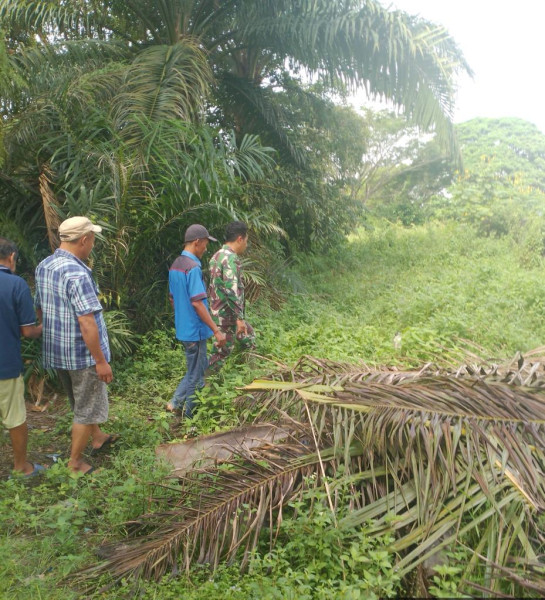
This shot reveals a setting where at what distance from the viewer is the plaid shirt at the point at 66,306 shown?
3885 millimetres

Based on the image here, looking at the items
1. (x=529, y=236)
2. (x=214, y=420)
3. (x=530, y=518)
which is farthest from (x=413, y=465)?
(x=529, y=236)

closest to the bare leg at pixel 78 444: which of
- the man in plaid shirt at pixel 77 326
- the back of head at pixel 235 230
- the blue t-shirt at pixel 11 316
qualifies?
the man in plaid shirt at pixel 77 326

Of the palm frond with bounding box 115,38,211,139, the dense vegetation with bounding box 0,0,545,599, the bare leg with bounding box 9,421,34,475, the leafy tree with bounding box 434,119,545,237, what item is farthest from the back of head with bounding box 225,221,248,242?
the leafy tree with bounding box 434,119,545,237

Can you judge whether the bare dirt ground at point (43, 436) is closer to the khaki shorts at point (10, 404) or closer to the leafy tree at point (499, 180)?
the khaki shorts at point (10, 404)

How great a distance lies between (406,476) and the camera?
270cm

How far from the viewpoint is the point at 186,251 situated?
4949 millimetres

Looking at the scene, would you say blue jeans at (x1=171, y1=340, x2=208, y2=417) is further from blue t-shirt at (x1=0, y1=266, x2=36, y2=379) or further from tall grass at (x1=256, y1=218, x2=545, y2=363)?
blue t-shirt at (x1=0, y1=266, x2=36, y2=379)

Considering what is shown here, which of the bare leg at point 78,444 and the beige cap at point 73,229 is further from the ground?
the beige cap at point 73,229

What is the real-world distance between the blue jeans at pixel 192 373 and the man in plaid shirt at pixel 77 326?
3.10 feet

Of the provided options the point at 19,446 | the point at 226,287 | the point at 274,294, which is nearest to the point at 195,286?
the point at 226,287

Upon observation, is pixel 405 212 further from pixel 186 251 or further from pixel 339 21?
pixel 186 251

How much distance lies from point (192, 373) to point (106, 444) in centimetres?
94

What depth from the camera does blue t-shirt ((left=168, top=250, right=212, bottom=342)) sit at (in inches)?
189

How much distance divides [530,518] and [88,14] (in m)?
9.60
